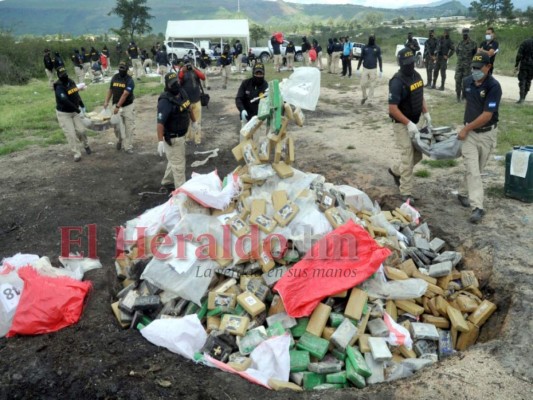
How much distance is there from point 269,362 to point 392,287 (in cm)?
143

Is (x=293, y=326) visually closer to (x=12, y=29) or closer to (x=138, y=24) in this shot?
(x=12, y=29)

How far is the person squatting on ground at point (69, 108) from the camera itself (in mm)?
7703

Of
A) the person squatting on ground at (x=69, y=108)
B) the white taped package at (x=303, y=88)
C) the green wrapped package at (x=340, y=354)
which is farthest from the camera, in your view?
the person squatting on ground at (x=69, y=108)

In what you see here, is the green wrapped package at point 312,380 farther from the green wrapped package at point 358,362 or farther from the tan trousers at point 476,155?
the tan trousers at point 476,155

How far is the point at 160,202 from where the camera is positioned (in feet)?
21.1

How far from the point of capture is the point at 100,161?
27.6 feet

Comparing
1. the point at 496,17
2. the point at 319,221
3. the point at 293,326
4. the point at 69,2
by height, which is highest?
the point at 69,2

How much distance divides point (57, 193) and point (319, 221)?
4669mm

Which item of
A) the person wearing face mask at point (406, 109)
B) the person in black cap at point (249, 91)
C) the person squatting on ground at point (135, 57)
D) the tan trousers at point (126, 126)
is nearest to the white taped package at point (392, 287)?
the person wearing face mask at point (406, 109)

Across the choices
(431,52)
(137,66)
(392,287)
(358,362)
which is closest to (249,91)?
(392,287)

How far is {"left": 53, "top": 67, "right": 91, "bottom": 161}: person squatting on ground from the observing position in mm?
7703

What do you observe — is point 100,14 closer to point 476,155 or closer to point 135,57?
point 135,57

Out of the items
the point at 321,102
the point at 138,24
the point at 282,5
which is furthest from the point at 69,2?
the point at 321,102

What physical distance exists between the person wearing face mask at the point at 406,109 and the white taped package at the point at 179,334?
3.44 m
